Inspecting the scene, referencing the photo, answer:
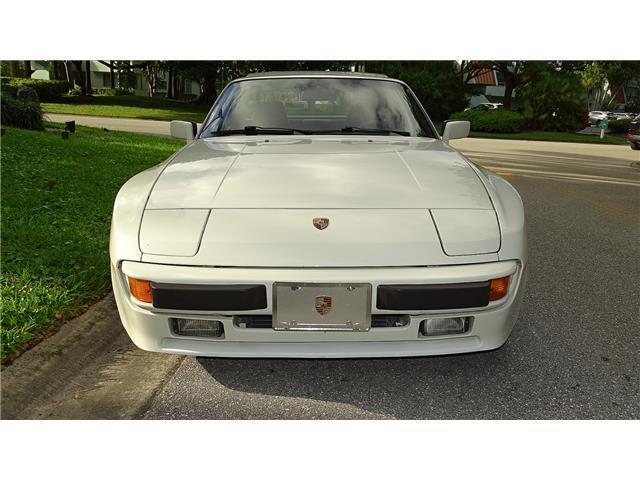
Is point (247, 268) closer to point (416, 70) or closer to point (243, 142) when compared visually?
point (243, 142)

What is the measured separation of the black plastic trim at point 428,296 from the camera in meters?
2.02

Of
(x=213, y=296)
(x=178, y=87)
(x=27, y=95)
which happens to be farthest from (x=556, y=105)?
(x=178, y=87)

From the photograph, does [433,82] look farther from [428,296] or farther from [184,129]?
[428,296]

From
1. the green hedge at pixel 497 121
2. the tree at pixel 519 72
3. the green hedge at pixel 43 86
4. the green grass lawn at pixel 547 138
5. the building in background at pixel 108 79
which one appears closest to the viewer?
the green grass lawn at pixel 547 138

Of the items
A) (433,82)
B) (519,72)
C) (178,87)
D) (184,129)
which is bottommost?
(184,129)

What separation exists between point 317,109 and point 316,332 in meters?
1.93

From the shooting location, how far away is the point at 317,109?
11.6ft

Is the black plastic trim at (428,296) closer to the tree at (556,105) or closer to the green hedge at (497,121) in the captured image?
the green hedge at (497,121)

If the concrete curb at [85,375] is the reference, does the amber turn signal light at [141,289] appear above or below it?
above

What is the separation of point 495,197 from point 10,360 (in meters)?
2.40

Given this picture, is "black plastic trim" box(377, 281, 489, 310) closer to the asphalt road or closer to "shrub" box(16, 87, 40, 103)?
the asphalt road

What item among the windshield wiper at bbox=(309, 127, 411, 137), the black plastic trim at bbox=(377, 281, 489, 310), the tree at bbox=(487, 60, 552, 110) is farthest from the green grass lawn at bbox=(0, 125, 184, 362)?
the tree at bbox=(487, 60, 552, 110)

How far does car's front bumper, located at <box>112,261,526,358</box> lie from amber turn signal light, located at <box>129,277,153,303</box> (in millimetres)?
29

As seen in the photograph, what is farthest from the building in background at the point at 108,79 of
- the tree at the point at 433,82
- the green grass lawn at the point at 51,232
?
the green grass lawn at the point at 51,232
